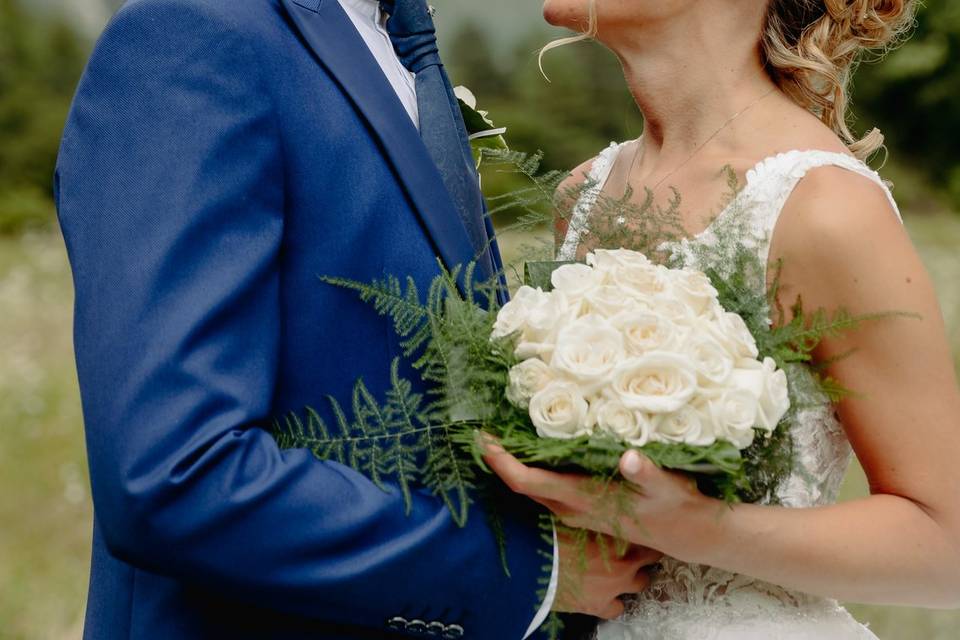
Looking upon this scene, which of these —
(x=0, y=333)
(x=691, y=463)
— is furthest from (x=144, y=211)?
(x=0, y=333)

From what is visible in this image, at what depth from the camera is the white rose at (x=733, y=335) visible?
184 cm

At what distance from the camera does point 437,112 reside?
2.35 m

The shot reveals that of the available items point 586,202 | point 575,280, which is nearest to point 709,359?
point 575,280

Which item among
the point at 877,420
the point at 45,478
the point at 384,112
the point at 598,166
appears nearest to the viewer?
the point at 384,112

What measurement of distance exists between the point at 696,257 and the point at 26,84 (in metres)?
25.7

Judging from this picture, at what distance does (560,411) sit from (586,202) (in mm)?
776

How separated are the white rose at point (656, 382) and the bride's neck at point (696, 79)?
41.8 inches

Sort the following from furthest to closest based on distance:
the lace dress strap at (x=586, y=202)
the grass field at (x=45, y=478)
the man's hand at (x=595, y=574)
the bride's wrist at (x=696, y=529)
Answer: the grass field at (x=45, y=478) → the lace dress strap at (x=586, y=202) → the man's hand at (x=595, y=574) → the bride's wrist at (x=696, y=529)

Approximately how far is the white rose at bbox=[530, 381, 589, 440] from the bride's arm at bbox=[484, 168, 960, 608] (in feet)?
1.64

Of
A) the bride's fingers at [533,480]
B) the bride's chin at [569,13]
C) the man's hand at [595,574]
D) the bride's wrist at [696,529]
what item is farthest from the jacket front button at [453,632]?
the bride's chin at [569,13]

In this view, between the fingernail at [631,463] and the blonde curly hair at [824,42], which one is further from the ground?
the fingernail at [631,463]

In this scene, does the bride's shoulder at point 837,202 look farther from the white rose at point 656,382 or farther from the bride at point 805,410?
the white rose at point 656,382

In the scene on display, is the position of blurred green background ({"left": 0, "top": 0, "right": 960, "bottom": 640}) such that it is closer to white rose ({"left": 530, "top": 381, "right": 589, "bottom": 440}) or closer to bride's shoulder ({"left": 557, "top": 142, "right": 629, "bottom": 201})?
bride's shoulder ({"left": 557, "top": 142, "right": 629, "bottom": 201})

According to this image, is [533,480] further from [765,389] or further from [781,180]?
[781,180]
